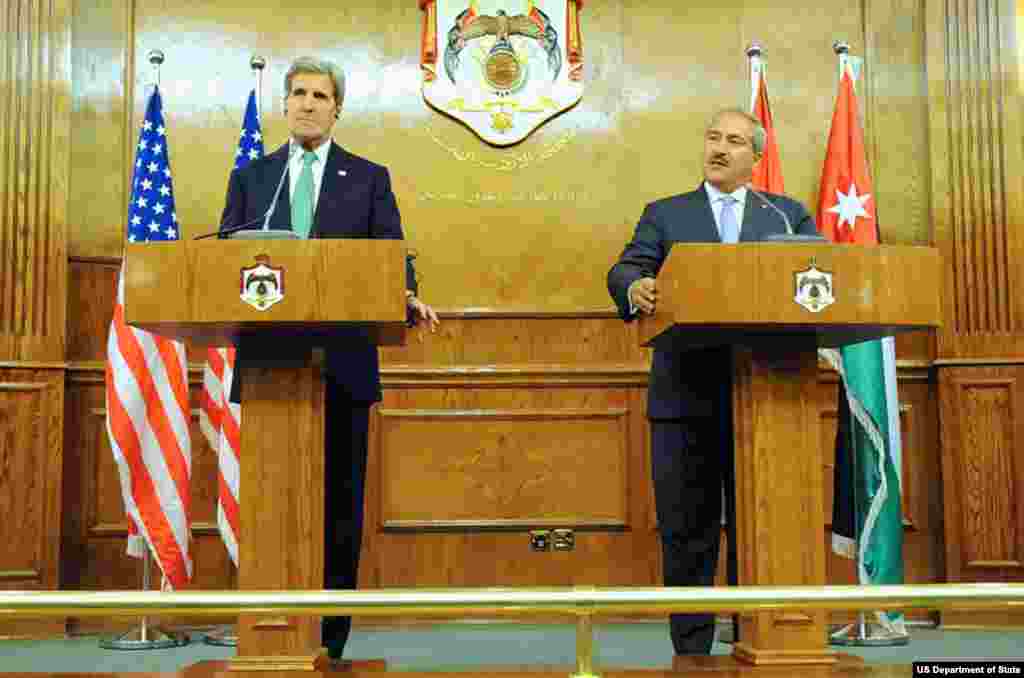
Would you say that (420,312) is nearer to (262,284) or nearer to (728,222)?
(262,284)

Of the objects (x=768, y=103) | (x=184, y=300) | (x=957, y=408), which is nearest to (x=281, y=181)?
(x=184, y=300)

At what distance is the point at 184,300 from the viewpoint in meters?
2.64

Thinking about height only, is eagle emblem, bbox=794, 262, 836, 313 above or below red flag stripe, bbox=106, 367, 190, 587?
above

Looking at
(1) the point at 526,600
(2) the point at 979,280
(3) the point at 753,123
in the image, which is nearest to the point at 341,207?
(3) the point at 753,123

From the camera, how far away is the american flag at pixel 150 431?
4.71m

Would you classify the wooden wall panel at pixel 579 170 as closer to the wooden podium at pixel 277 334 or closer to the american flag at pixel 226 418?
the american flag at pixel 226 418

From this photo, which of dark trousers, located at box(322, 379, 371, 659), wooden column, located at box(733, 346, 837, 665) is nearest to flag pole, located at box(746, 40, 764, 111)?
wooden column, located at box(733, 346, 837, 665)

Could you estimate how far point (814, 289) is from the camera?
2695 millimetres

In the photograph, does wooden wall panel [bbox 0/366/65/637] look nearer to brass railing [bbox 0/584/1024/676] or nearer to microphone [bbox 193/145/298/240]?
microphone [bbox 193/145/298/240]

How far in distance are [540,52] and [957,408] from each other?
2419mm

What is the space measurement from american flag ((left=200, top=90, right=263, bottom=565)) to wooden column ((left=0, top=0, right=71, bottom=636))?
0.62m

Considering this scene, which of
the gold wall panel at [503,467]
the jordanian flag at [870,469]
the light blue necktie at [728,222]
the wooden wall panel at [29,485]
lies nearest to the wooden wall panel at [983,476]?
the jordanian flag at [870,469]

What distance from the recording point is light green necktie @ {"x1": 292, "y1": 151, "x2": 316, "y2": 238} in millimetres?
3338

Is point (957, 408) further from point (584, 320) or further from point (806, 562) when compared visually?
point (806, 562)
